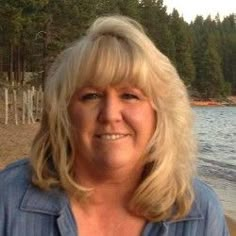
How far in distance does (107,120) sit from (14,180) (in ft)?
1.50

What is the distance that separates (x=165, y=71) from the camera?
2.74m

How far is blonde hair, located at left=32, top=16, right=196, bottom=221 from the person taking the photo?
264 cm

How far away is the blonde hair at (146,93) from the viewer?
264 centimetres

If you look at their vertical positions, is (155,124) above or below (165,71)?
below

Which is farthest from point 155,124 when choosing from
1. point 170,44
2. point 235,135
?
point 170,44

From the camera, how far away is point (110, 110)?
2.65m

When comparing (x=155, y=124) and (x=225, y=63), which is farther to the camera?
(x=225, y=63)

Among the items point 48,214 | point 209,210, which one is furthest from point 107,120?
point 209,210

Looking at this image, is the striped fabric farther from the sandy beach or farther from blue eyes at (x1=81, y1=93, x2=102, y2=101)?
the sandy beach

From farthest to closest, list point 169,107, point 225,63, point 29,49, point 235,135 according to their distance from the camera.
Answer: point 225,63 → point 29,49 → point 235,135 → point 169,107

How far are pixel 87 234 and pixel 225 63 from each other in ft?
433

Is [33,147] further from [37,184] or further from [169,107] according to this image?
[169,107]

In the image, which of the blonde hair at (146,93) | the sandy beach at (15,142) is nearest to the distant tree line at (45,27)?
the sandy beach at (15,142)

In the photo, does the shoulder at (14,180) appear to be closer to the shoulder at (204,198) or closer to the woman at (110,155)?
the woman at (110,155)
